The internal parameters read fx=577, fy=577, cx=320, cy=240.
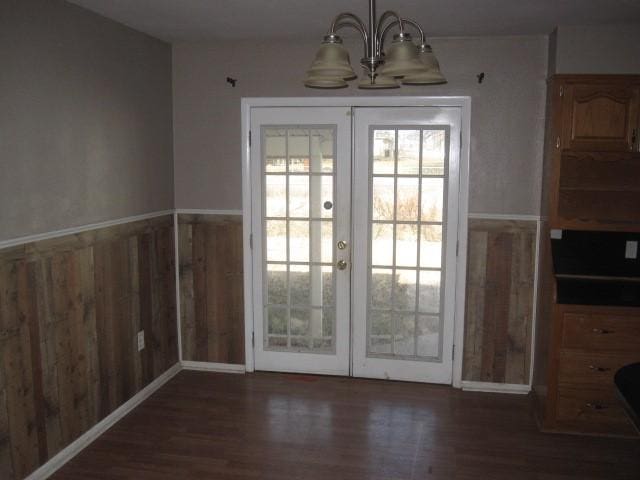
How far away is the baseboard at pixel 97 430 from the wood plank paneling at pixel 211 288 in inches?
13.0

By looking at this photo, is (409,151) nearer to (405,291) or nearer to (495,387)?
(405,291)

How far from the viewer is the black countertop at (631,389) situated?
1.76 metres

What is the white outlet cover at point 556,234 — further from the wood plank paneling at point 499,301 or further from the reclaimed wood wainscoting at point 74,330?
the reclaimed wood wainscoting at point 74,330

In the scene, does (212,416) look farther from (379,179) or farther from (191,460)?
(379,179)

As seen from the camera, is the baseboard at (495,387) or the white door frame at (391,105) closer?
the white door frame at (391,105)

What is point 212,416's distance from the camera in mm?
3758

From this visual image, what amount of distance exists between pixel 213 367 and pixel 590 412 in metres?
2.69

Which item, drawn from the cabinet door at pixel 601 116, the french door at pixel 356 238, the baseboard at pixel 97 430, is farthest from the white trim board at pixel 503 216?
the baseboard at pixel 97 430

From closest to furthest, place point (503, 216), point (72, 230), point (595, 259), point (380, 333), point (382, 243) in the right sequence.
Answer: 1. point (72, 230)
2. point (595, 259)
3. point (503, 216)
4. point (382, 243)
5. point (380, 333)

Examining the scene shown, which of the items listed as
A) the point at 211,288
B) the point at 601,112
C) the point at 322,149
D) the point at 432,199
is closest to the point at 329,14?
the point at 322,149

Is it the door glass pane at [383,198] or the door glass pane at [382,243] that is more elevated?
the door glass pane at [383,198]

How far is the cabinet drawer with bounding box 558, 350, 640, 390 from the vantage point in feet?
11.2

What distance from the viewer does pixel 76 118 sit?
321cm

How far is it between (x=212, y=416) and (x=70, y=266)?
1.34 m
